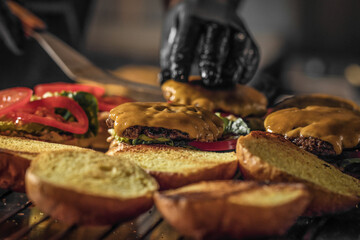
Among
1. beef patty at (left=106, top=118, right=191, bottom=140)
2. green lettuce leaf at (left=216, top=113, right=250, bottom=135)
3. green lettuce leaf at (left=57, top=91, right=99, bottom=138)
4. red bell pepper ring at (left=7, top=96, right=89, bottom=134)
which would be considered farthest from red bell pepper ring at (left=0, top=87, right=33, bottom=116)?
green lettuce leaf at (left=216, top=113, right=250, bottom=135)

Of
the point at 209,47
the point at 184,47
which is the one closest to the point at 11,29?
the point at 184,47

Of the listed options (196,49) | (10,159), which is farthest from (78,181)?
(196,49)

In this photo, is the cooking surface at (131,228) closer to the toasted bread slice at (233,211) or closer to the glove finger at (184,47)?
the toasted bread slice at (233,211)

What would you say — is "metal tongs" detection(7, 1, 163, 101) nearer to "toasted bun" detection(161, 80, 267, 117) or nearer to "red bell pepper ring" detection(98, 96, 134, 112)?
"red bell pepper ring" detection(98, 96, 134, 112)

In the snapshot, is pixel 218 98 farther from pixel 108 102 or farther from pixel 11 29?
pixel 11 29

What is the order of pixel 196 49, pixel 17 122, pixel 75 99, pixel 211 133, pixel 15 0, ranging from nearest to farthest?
pixel 211 133 → pixel 17 122 → pixel 75 99 → pixel 196 49 → pixel 15 0

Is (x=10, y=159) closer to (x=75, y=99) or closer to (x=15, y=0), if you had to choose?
(x=75, y=99)
